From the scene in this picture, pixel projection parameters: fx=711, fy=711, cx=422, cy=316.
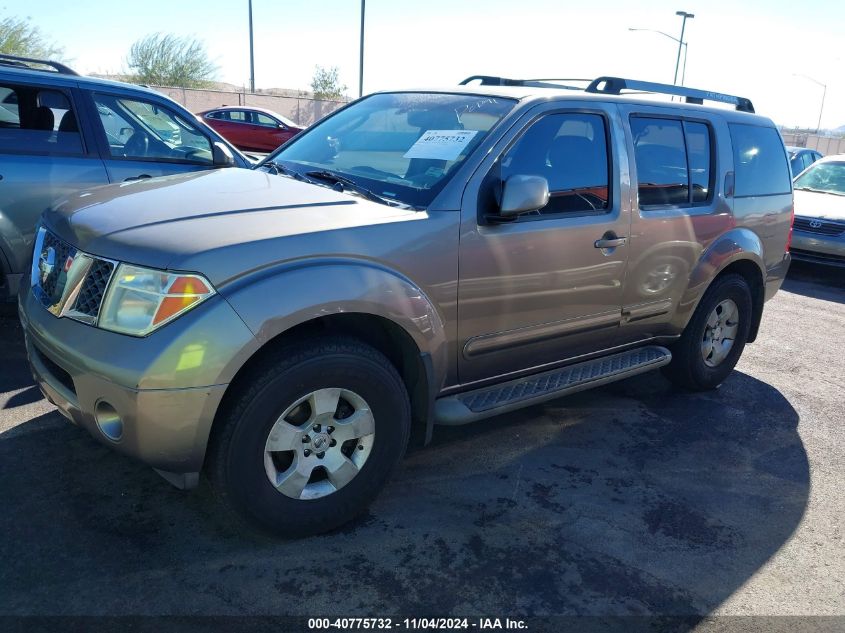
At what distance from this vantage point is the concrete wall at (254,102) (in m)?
34.0

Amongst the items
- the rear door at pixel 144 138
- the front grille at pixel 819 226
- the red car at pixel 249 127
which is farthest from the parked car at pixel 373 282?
the red car at pixel 249 127

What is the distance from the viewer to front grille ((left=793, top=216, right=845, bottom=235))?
9.10 metres

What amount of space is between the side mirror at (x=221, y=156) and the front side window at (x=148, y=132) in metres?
0.22

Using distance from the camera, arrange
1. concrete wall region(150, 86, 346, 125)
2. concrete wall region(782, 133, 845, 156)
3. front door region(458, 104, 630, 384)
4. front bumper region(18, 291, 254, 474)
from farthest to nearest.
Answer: concrete wall region(782, 133, 845, 156) < concrete wall region(150, 86, 346, 125) < front door region(458, 104, 630, 384) < front bumper region(18, 291, 254, 474)

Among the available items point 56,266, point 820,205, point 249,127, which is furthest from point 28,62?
point 249,127

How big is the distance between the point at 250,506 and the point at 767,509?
8.18 feet

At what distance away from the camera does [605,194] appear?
3.81m

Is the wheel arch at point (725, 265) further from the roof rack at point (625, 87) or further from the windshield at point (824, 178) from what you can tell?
the windshield at point (824, 178)

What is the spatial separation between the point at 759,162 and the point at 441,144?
2.74 metres

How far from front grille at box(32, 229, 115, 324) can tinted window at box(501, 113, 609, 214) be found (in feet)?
5.93

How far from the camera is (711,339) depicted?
4.93 meters

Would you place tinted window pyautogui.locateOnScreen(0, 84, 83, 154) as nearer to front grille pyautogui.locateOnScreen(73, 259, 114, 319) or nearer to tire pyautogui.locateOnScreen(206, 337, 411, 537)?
front grille pyautogui.locateOnScreen(73, 259, 114, 319)

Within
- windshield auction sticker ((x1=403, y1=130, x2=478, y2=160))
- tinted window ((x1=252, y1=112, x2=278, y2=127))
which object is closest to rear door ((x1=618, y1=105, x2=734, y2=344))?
windshield auction sticker ((x1=403, y1=130, x2=478, y2=160))

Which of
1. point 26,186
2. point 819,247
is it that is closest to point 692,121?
point 26,186
